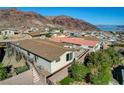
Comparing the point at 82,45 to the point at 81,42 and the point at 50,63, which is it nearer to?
the point at 81,42

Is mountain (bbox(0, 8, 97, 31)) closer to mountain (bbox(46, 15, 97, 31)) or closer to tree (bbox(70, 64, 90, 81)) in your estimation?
mountain (bbox(46, 15, 97, 31))

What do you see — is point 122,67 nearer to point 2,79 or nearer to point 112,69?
point 112,69

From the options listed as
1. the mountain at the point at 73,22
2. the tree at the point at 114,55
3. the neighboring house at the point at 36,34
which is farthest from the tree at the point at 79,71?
the neighboring house at the point at 36,34

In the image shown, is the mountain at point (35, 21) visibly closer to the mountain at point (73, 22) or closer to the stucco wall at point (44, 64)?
the mountain at point (73, 22)

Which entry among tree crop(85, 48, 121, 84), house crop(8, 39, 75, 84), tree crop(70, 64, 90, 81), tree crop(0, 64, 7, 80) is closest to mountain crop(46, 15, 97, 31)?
house crop(8, 39, 75, 84)

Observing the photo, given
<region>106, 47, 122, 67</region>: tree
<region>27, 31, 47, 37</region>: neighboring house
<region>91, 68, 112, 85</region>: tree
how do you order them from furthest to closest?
1. <region>27, 31, 47, 37</region>: neighboring house
2. <region>106, 47, 122, 67</region>: tree
3. <region>91, 68, 112, 85</region>: tree

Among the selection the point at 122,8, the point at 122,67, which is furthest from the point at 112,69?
the point at 122,8

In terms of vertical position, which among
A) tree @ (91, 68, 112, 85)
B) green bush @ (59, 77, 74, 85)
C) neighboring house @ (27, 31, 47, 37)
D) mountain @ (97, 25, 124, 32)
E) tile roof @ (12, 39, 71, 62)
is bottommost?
green bush @ (59, 77, 74, 85)

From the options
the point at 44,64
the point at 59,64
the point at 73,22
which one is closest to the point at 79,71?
the point at 59,64
